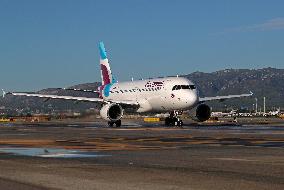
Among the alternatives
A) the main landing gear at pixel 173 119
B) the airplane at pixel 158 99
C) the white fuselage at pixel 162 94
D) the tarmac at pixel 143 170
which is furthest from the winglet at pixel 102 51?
the tarmac at pixel 143 170

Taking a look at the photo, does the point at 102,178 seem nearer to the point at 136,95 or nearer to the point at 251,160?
the point at 251,160

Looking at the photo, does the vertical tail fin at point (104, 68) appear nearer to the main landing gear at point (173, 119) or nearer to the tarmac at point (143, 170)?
the main landing gear at point (173, 119)

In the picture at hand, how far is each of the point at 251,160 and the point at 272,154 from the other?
3.15m

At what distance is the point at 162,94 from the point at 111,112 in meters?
5.68

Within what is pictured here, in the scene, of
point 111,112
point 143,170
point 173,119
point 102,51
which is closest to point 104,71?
point 102,51

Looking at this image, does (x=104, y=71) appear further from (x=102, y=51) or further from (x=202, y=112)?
(x=202, y=112)

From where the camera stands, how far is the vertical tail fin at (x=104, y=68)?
8550 cm

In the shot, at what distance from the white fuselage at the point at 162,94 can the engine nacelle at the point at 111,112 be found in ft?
11.5

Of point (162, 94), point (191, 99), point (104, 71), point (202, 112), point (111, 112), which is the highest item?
point (104, 71)

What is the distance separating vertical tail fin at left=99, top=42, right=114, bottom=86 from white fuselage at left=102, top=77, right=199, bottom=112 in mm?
10893

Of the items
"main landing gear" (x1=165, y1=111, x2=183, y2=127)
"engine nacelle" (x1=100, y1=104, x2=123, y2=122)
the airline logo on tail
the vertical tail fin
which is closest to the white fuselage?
"main landing gear" (x1=165, y1=111, x2=183, y2=127)

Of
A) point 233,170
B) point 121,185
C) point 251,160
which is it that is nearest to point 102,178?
point 121,185

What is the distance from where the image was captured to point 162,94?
66.6 metres

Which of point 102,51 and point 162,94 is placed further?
point 102,51
